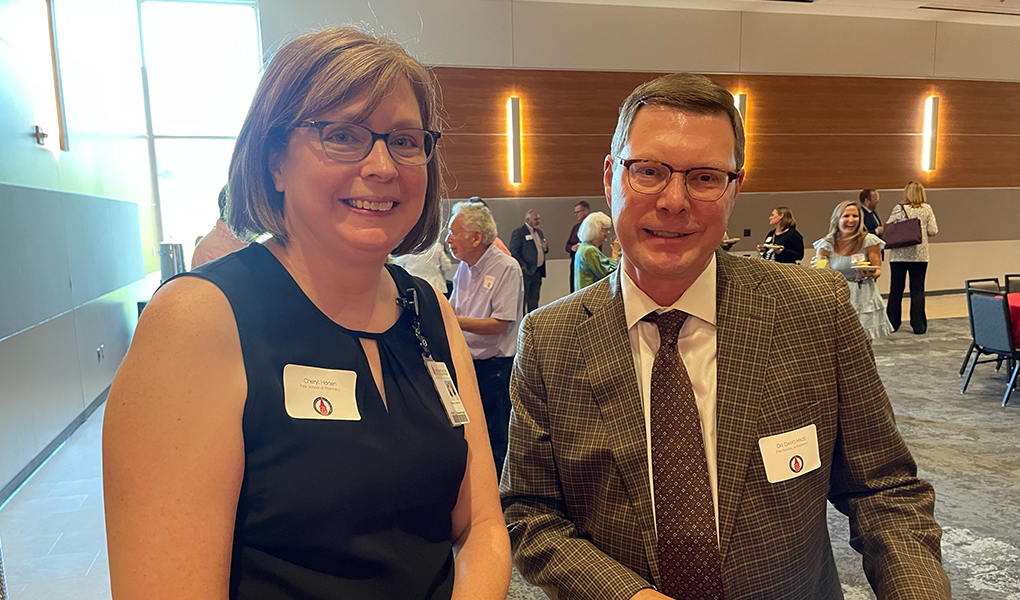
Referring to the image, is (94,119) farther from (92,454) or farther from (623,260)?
(623,260)

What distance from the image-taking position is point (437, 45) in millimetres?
8672

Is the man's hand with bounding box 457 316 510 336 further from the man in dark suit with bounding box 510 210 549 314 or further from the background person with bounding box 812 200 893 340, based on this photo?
the man in dark suit with bounding box 510 210 549 314

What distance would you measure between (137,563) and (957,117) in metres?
13.2

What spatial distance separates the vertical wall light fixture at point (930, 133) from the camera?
10.4m

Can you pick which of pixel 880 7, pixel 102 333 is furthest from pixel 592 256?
pixel 880 7

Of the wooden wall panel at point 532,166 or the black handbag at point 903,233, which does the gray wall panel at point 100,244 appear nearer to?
the wooden wall panel at point 532,166

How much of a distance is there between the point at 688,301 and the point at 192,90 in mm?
9642

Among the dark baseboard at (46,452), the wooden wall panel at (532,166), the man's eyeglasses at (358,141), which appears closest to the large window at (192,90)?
the wooden wall panel at (532,166)

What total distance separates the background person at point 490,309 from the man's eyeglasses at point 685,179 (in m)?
2.26

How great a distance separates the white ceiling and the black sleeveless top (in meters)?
9.20

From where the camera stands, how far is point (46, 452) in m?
4.33

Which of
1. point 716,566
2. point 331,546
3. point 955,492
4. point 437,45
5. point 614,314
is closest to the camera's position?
point 331,546

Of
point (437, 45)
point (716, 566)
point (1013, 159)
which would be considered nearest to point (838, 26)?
point (1013, 159)

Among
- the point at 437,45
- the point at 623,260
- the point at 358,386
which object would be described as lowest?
the point at 358,386
